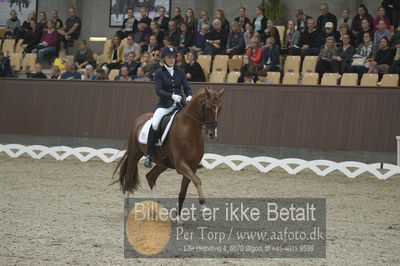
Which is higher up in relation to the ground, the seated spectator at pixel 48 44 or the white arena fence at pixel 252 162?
the seated spectator at pixel 48 44

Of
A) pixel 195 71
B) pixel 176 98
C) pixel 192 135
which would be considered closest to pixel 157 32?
pixel 195 71

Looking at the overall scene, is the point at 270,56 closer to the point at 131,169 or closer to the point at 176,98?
the point at 131,169

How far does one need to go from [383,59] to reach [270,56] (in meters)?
2.72

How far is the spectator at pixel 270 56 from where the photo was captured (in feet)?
55.2

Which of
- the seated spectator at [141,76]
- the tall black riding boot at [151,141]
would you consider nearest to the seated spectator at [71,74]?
the seated spectator at [141,76]

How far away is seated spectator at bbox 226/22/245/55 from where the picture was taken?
17766 mm

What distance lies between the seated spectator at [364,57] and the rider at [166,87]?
25.0 ft

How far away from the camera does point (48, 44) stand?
70.3 feet

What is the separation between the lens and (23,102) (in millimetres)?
17375

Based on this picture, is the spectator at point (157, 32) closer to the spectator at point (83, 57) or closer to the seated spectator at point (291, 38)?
the spectator at point (83, 57)

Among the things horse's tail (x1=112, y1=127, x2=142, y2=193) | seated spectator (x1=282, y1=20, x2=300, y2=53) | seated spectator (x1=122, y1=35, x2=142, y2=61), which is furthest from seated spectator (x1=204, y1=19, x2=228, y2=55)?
horse's tail (x1=112, y1=127, x2=142, y2=193)

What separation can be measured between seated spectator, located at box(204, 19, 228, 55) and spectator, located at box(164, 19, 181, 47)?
2.77 ft

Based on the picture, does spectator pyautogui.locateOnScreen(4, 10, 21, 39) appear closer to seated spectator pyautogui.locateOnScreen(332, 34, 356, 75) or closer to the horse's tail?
seated spectator pyautogui.locateOnScreen(332, 34, 356, 75)

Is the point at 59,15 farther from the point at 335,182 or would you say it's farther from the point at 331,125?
the point at 335,182
